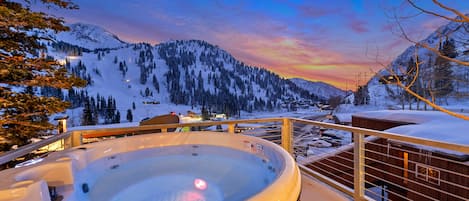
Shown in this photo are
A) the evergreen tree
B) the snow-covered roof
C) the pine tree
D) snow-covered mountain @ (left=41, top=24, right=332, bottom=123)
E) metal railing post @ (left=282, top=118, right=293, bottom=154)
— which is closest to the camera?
the pine tree

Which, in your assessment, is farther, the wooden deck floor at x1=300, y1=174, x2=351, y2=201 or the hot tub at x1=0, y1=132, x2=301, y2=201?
the wooden deck floor at x1=300, y1=174, x2=351, y2=201

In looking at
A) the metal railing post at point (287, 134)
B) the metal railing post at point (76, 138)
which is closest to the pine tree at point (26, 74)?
the metal railing post at point (76, 138)

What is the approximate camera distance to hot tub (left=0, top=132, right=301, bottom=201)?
139 centimetres

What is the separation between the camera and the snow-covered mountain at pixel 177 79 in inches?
1780

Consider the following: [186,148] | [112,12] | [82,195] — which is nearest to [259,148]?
[186,148]

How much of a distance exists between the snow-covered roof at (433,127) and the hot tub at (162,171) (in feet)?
8.07

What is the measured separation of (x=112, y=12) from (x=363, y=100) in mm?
16453

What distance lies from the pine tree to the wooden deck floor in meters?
3.22

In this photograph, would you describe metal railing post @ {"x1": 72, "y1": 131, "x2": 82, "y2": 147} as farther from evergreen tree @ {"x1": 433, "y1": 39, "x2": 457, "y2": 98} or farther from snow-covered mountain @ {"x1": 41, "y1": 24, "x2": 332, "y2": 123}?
snow-covered mountain @ {"x1": 41, "y1": 24, "x2": 332, "y2": 123}

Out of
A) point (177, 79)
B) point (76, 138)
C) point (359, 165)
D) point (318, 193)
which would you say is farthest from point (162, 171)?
point (177, 79)

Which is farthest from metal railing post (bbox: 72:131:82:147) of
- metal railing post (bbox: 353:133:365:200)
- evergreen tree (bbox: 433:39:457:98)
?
evergreen tree (bbox: 433:39:457:98)

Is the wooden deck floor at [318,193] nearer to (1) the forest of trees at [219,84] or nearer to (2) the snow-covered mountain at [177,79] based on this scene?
(2) the snow-covered mountain at [177,79]

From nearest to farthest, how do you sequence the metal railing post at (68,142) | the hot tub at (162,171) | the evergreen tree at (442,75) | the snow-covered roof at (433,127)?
the hot tub at (162,171), the metal railing post at (68,142), the snow-covered roof at (433,127), the evergreen tree at (442,75)

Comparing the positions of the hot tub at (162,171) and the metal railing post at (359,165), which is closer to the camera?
the hot tub at (162,171)
